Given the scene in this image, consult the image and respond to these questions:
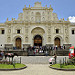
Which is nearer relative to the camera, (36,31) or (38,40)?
(36,31)

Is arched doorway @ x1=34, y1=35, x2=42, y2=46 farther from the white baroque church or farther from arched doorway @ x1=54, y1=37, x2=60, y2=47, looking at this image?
arched doorway @ x1=54, y1=37, x2=60, y2=47

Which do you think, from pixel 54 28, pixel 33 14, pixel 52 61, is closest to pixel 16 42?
pixel 33 14

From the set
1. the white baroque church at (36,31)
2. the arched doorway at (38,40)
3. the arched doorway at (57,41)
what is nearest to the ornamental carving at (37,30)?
the white baroque church at (36,31)

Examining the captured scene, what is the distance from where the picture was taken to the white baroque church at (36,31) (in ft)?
126

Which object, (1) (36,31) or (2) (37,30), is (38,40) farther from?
(2) (37,30)

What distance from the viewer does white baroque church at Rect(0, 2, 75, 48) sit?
Answer: 3828 centimetres

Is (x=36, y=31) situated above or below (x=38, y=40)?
above

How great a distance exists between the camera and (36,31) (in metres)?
39.7

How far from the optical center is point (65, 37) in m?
38.3

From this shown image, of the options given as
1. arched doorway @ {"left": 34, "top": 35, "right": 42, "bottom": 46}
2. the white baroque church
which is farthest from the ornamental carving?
arched doorway @ {"left": 34, "top": 35, "right": 42, "bottom": 46}

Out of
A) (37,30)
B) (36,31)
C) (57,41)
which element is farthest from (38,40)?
(57,41)

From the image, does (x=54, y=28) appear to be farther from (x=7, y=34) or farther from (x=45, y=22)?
(x=7, y=34)

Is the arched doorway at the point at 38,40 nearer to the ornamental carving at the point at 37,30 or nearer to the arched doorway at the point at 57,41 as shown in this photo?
the ornamental carving at the point at 37,30

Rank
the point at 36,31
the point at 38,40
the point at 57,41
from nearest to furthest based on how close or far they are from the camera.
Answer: the point at 57,41, the point at 36,31, the point at 38,40
